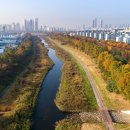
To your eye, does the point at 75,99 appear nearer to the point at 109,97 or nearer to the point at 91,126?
the point at 109,97

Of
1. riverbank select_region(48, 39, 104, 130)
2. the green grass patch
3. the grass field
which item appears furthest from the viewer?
the green grass patch

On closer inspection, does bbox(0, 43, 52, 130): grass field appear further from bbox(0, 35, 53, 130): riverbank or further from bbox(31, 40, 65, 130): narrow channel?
→ bbox(31, 40, 65, 130): narrow channel

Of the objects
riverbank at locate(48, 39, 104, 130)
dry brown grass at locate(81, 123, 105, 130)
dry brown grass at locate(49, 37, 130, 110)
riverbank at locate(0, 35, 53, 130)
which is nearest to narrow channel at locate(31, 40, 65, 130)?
riverbank at locate(0, 35, 53, 130)

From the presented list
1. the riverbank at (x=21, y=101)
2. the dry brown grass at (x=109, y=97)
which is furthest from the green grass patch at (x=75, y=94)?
the riverbank at (x=21, y=101)

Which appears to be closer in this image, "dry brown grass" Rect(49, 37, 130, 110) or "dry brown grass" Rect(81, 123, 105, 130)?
"dry brown grass" Rect(81, 123, 105, 130)

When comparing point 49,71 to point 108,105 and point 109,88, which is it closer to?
point 109,88

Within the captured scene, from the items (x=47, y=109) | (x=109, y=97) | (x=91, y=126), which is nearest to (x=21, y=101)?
(x=47, y=109)

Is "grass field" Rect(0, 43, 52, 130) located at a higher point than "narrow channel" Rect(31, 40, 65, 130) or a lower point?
higher

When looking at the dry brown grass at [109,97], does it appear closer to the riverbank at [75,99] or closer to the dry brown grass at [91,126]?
the riverbank at [75,99]

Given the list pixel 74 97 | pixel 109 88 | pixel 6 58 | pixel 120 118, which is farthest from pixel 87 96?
pixel 6 58
